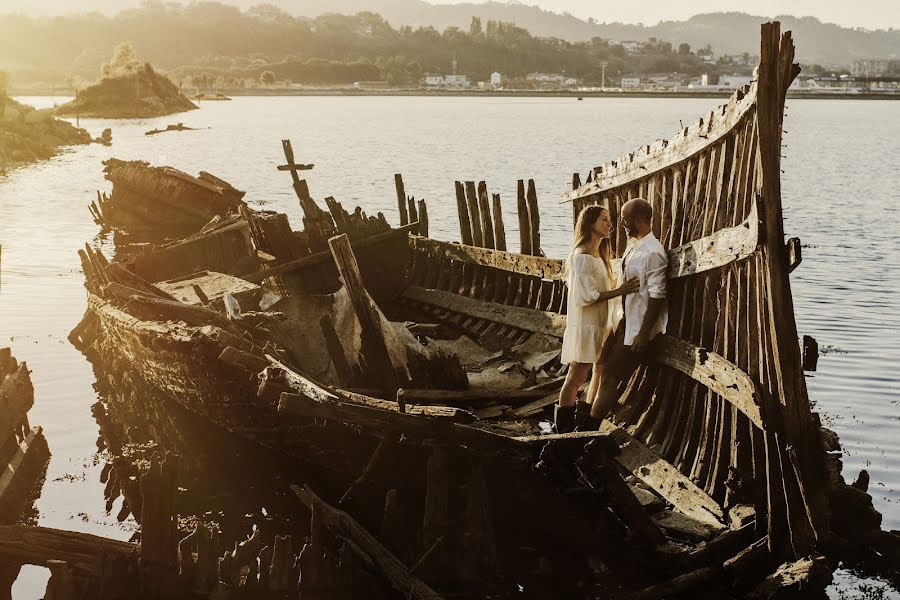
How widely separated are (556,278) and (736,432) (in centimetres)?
436

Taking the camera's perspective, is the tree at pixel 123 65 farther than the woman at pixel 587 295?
Yes

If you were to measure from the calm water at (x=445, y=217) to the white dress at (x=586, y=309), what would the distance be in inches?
162

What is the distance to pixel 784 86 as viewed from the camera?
6996 millimetres

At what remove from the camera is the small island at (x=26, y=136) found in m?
60.3

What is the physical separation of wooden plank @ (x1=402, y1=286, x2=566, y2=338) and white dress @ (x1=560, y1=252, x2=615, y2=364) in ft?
7.99

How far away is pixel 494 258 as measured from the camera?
1342 cm

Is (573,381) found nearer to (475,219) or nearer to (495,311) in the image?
(495,311)

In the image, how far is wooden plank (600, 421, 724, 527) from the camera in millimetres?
7587

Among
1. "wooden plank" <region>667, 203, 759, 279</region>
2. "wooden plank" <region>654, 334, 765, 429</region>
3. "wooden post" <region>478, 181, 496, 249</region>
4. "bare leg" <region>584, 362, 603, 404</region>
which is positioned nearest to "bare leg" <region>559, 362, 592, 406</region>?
"bare leg" <region>584, 362, 603, 404</region>

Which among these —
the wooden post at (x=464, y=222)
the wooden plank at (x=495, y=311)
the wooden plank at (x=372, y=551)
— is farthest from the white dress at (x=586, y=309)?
the wooden post at (x=464, y=222)

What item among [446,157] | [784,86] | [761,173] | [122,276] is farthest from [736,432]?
[446,157]

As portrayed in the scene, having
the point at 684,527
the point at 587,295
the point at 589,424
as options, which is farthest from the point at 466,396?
the point at 684,527

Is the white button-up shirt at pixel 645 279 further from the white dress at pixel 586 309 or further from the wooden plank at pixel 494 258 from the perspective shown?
the wooden plank at pixel 494 258

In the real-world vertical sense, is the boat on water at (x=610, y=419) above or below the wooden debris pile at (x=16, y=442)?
above
